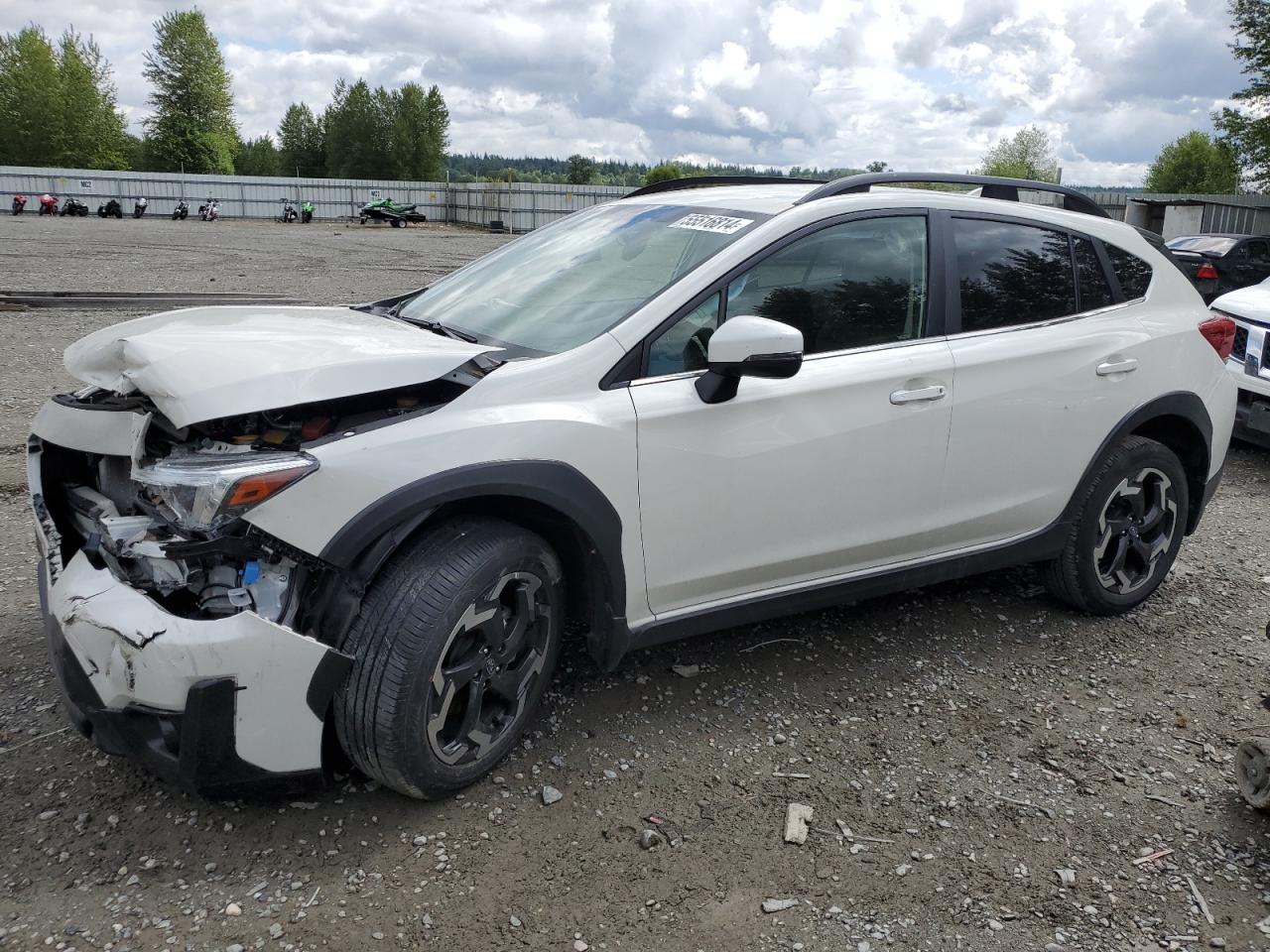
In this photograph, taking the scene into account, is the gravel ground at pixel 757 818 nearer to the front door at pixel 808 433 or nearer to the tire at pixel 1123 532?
the tire at pixel 1123 532

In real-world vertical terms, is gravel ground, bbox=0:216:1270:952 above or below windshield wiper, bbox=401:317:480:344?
below

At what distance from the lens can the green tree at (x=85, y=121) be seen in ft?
248

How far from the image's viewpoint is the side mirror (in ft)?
9.69

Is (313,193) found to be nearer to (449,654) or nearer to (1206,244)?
(1206,244)

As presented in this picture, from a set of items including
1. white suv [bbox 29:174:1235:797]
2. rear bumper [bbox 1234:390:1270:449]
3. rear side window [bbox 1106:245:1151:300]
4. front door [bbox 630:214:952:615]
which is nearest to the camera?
white suv [bbox 29:174:1235:797]

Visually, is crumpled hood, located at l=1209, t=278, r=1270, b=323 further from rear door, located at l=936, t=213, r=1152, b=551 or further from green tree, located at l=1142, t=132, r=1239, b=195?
green tree, located at l=1142, t=132, r=1239, b=195

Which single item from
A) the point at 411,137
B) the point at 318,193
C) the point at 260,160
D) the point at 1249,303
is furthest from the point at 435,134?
the point at 1249,303

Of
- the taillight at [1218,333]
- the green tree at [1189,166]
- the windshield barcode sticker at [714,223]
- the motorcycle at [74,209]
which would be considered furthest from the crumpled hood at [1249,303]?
the green tree at [1189,166]

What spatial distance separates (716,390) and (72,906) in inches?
85.7

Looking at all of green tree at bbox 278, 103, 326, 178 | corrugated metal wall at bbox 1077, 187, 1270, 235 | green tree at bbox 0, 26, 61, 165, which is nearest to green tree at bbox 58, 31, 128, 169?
green tree at bbox 0, 26, 61, 165

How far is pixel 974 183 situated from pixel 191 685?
11.2 ft

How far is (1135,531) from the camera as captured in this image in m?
4.41

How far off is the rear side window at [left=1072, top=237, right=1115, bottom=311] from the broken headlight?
315 centimetres

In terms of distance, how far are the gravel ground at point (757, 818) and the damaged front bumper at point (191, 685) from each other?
34 cm
